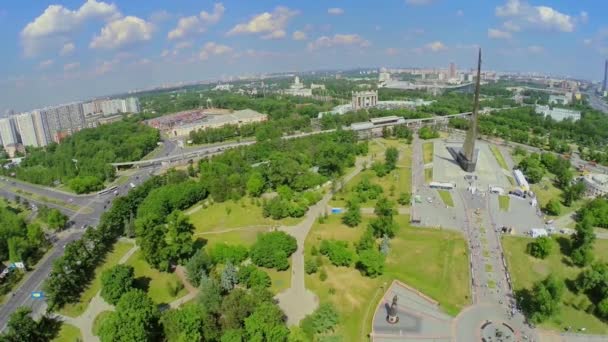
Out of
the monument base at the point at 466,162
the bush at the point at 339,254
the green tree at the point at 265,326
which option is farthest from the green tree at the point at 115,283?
the monument base at the point at 466,162

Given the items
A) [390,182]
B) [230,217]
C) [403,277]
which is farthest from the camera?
[390,182]

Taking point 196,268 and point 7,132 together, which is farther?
point 7,132

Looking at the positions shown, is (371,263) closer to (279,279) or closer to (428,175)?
(279,279)

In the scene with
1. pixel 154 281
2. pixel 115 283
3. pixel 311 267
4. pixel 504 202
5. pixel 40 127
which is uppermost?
pixel 40 127

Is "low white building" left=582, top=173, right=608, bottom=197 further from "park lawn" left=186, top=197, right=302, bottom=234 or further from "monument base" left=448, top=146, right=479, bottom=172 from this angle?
"park lawn" left=186, top=197, right=302, bottom=234

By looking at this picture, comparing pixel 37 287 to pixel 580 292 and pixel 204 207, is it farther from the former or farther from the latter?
pixel 580 292

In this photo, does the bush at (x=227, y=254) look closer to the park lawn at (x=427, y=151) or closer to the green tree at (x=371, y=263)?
the green tree at (x=371, y=263)

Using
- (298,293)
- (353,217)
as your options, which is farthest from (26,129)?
(298,293)

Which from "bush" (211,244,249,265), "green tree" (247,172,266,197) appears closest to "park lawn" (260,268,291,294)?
"bush" (211,244,249,265)
